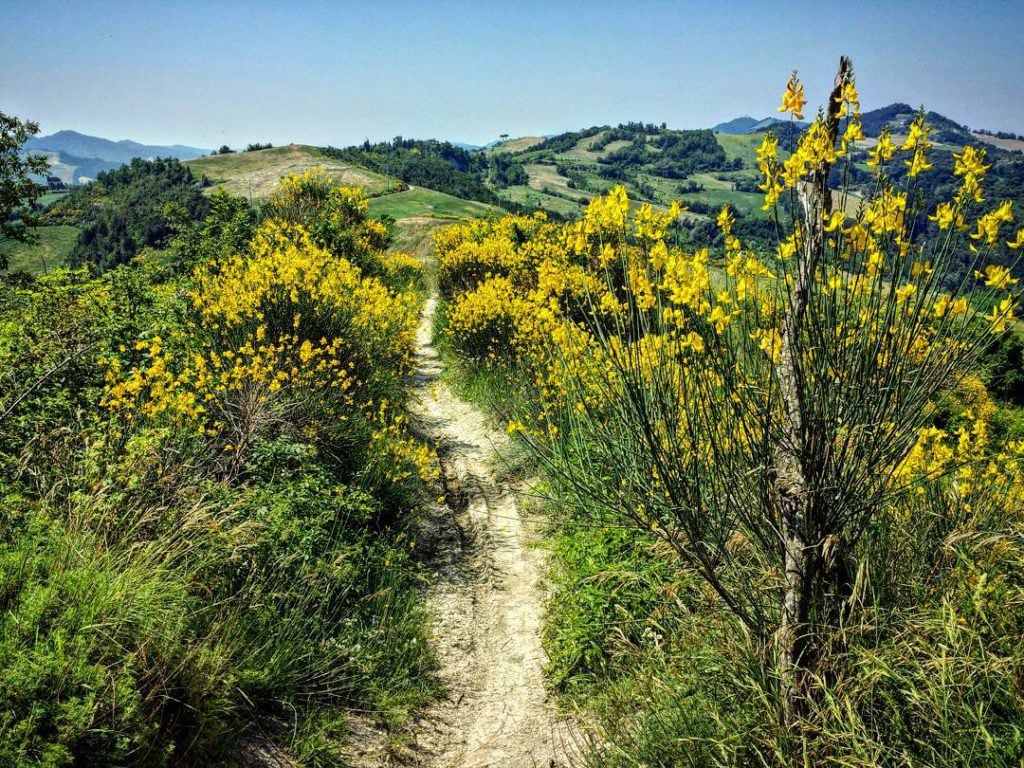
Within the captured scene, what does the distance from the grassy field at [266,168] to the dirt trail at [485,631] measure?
78016mm

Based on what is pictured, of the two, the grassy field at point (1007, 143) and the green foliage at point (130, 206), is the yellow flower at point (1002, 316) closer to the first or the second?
the green foliage at point (130, 206)

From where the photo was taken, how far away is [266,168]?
92.6 metres

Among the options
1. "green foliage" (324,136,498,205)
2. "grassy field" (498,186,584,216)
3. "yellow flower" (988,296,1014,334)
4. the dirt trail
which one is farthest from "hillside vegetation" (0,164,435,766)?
"grassy field" (498,186,584,216)

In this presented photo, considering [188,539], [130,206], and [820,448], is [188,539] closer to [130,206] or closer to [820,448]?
[820,448]

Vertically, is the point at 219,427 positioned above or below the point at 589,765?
above

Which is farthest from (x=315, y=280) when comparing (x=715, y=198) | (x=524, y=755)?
(x=715, y=198)

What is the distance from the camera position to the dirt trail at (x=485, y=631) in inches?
140

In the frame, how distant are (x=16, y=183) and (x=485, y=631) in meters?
6.46

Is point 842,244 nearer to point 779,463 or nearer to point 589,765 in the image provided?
point 779,463

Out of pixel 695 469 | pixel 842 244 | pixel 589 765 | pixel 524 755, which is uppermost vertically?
pixel 842 244

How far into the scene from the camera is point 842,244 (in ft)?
6.91

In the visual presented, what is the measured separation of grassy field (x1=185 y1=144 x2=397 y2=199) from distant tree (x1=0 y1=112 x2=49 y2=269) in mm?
76502

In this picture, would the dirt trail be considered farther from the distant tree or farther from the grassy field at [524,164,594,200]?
the grassy field at [524,164,594,200]

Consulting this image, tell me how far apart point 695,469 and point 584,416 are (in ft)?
2.39
